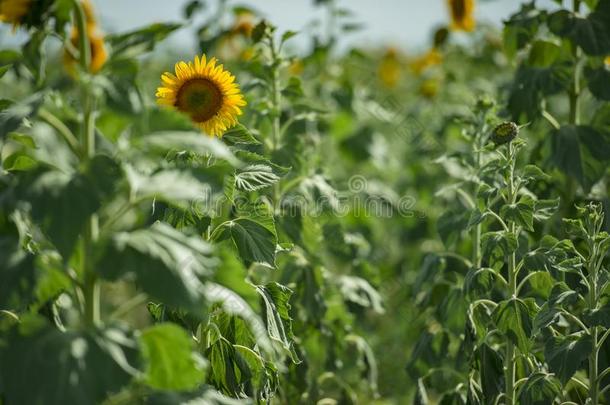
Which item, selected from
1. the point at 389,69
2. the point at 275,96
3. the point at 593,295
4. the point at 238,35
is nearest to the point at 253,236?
the point at 275,96

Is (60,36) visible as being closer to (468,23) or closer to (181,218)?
(181,218)

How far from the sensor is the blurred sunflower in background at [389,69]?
628 centimetres

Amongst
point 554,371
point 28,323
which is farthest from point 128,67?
point 554,371

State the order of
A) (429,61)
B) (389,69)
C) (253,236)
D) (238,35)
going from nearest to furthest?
(253,236) → (238,35) → (429,61) → (389,69)

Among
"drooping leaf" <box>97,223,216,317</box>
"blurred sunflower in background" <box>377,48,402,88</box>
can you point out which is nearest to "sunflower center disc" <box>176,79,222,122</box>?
"drooping leaf" <box>97,223,216,317</box>

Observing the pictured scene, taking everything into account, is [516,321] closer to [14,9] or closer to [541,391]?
[541,391]

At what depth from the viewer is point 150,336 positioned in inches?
58.2

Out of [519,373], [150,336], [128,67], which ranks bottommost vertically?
[519,373]

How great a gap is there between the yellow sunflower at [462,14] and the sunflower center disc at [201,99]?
281cm

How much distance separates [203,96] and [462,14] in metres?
2.84

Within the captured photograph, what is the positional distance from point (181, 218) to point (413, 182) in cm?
280

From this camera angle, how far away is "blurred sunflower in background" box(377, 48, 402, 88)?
247 inches

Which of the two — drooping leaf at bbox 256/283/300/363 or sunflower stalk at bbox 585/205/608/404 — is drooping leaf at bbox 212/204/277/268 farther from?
sunflower stalk at bbox 585/205/608/404

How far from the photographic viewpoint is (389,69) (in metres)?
6.29
